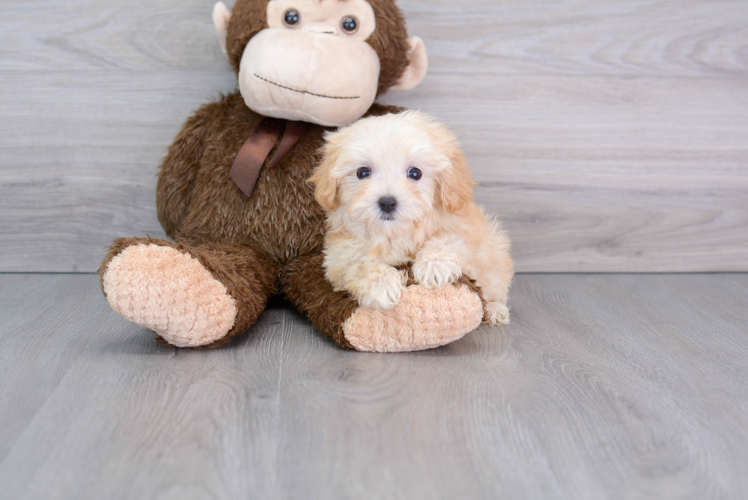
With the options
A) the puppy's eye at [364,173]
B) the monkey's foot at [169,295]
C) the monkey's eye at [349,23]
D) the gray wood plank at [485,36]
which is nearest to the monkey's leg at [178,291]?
the monkey's foot at [169,295]

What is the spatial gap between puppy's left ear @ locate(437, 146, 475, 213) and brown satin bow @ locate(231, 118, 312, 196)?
366 mm

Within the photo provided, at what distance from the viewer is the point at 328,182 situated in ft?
3.29

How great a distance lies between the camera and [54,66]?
1.42 metres

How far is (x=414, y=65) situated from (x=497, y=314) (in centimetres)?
57

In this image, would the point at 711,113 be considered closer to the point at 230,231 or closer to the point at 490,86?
the point at 490,86

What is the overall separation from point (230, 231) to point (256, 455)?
599mm

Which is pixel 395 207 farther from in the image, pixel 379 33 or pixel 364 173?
pixel 379 33

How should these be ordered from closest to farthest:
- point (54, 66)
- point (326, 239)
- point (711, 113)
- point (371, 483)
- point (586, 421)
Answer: point (371, 483), point (586, 421), point (326, 239), point (54, 66), point (711, 113)

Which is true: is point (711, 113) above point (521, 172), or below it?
above

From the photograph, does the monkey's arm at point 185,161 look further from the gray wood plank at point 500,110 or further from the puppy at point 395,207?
the puppy at point 395,207

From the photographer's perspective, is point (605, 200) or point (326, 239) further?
point (605, 200)

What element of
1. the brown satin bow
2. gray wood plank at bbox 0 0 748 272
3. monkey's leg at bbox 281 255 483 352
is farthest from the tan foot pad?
gray wood plank at bbox 0 0 748 272

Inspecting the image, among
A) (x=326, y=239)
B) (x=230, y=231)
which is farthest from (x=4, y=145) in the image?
(x=326, y=239)

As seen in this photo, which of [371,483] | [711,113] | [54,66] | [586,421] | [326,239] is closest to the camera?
[371,483]
